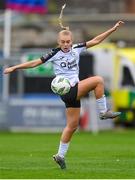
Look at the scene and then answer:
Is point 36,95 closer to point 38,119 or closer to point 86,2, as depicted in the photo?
point 38,119

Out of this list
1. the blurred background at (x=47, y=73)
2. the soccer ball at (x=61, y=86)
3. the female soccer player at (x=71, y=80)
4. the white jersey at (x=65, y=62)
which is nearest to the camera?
the soccer ball at (x=61, y=86)

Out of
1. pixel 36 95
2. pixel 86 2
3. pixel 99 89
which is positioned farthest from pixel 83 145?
pixel 86 2

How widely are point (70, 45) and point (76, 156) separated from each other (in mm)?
4429

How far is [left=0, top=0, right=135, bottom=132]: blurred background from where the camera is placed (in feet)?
115

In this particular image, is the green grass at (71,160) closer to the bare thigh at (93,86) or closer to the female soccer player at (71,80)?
the female soccer player at (71,80)

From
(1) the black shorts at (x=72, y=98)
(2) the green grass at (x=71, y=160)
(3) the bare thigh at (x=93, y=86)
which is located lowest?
(2) the green grass at (x=71, y=160)

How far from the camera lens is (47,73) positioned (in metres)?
37.7

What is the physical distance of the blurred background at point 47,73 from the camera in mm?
35031

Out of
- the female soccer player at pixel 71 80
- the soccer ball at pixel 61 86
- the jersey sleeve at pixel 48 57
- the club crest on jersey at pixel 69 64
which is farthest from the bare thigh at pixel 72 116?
the jersey sleeve at pixel 48 57

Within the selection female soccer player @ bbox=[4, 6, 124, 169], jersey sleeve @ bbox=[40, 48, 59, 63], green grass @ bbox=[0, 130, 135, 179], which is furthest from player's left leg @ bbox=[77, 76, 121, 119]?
green grass @ bbox=[0, 130, 135, 179]

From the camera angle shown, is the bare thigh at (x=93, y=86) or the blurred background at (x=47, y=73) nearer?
the bare thigh at (x=93, y=86)

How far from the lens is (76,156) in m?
20.2

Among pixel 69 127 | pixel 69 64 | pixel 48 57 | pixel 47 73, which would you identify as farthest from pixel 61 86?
pixel 47 73

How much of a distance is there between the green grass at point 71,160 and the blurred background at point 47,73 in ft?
15.4
